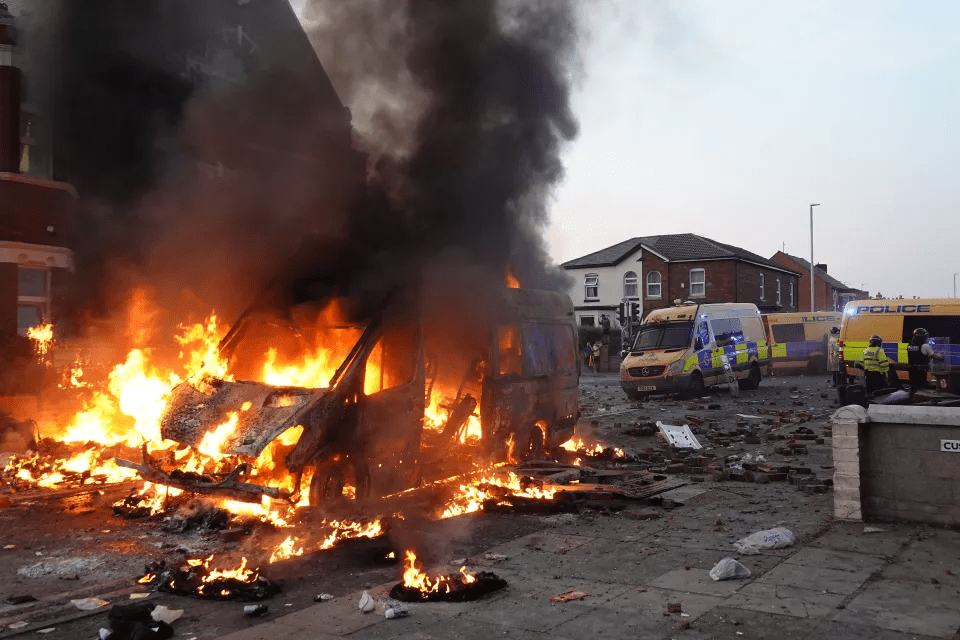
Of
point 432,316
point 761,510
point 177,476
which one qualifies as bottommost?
point 761,510

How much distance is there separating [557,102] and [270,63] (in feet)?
21.0

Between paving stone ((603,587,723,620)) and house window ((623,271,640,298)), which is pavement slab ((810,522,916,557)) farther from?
house window ((623,271,640,298))

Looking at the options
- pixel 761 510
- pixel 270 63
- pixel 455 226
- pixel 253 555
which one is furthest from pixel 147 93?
pixel 761 510

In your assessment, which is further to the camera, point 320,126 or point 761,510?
point 320,126

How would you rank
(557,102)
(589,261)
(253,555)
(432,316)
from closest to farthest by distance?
(253,555)
(432,316)
(557,102)
(589,261)

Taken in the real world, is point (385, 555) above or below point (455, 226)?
below

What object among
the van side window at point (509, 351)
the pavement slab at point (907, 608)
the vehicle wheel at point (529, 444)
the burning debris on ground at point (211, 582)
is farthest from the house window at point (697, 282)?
the burning debris on ground at point (211, 582)

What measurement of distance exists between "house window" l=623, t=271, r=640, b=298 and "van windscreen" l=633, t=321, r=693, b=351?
22228mm

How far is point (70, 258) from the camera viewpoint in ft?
44.5

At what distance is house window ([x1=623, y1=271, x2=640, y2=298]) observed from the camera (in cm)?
4454

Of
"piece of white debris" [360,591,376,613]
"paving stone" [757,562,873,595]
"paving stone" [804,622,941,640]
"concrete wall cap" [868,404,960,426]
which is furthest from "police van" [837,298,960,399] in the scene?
"piece of white debris" [360,591,376,613]

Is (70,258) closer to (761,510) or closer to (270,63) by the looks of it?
(270,63)

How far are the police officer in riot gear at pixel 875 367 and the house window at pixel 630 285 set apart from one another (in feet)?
90.9

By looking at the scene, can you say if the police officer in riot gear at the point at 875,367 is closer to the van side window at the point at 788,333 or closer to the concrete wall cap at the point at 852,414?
the concrete wall cap at the point at 852,414
